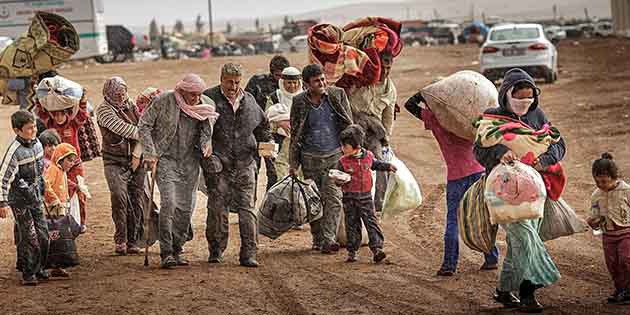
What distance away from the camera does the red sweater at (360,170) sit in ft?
37.4

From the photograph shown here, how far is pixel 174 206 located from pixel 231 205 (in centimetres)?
55

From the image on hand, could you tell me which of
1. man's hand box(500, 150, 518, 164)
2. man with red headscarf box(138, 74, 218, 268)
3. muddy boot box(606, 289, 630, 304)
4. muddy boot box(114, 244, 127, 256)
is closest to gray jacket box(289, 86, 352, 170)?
man with red headscarf box(138, 74, 218, 268)

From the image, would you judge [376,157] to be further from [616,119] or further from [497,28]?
[497,28]

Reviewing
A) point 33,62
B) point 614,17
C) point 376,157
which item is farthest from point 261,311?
point 614,17

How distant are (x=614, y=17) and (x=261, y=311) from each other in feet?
179

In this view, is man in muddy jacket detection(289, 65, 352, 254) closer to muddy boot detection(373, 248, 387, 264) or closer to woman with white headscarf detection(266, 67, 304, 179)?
muddy boot detection(373, 248, 387, 264)

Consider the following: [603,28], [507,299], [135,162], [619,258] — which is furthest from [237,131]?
[603,28]

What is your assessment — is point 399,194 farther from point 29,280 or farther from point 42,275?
point 29,280

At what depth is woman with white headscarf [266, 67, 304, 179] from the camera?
1317cm

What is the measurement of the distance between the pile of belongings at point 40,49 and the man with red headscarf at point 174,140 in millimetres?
3275

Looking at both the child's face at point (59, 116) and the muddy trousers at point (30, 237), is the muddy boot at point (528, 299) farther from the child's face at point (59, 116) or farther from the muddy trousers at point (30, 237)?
the child's face at point (59, 116)

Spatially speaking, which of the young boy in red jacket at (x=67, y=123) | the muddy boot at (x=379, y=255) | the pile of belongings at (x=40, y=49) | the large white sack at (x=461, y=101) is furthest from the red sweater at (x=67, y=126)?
the large white sack at (x=461, y=101)

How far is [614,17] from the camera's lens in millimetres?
61469

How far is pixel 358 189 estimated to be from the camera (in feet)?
37.5
